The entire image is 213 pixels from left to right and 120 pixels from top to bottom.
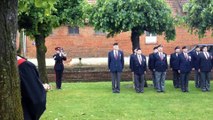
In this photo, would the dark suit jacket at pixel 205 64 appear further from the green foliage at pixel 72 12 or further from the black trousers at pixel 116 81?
the green foliage at pixel 72 12

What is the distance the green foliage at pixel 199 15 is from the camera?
61.9ft

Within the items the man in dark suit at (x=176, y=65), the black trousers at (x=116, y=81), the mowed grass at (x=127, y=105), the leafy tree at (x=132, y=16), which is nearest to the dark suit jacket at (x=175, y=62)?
the man in dark suit at (x=176, y=65)

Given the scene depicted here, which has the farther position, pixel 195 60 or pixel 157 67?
pixel 195 60

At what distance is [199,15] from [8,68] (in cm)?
1628

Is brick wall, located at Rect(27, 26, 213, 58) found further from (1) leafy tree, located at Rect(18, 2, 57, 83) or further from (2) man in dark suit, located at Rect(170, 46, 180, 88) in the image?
(2) man in dark suit, located at Rect(170, 46, 180, 88)

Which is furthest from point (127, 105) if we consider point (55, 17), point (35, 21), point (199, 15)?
point (199, 15)

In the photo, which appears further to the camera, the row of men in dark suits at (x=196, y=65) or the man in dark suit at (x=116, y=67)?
the row of men in dark suits at (x=196, y=65)

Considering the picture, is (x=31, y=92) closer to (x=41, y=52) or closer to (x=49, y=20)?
(x=49, y=20)

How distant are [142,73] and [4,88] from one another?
13.6 m

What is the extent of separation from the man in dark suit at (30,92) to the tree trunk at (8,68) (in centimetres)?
10

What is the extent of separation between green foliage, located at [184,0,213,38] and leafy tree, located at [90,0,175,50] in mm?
1313

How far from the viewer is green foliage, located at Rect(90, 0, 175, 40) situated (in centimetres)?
1806

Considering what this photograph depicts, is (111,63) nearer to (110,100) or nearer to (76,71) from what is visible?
(110,100)

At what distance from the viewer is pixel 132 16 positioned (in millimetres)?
17828
